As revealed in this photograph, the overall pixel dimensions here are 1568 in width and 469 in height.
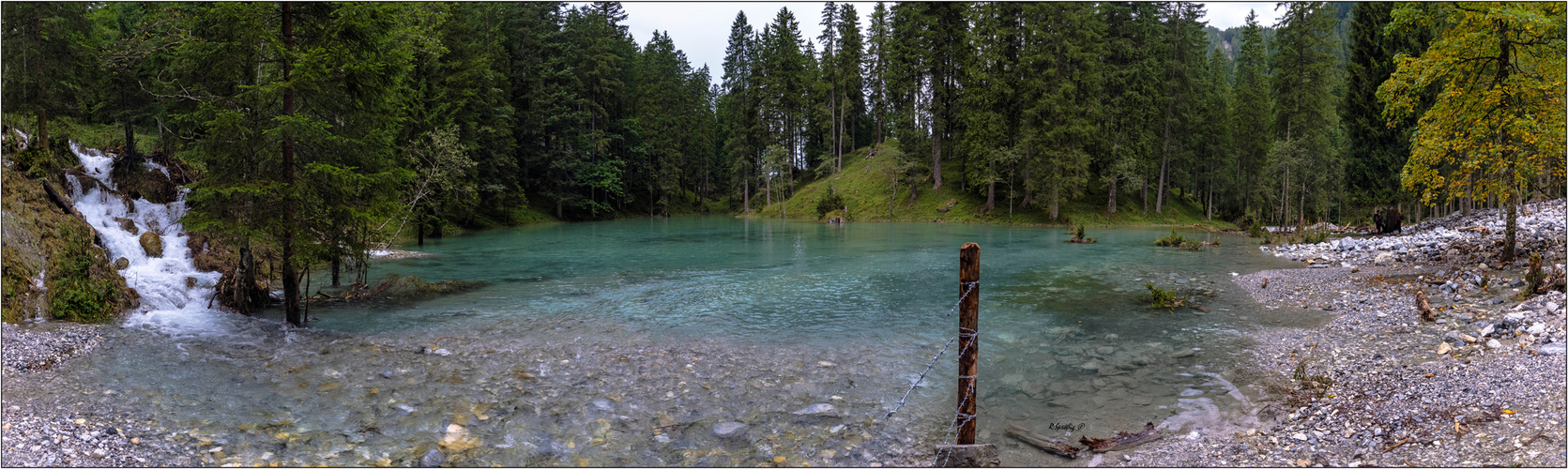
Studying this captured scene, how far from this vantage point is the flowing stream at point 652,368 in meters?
7.00

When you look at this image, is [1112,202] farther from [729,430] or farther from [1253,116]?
[729,430]

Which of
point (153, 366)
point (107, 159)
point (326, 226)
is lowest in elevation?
point (153, 366)

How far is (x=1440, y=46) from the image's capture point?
12664 millimetres

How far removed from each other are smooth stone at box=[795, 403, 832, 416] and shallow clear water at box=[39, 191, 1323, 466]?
171 mm

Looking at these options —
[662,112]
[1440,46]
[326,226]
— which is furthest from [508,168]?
[1440,46]

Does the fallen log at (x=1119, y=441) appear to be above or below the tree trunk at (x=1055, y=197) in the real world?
below

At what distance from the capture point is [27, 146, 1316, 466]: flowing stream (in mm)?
7000

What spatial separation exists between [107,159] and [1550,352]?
27400 mm

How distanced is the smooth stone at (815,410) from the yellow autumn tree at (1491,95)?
12.7 meters

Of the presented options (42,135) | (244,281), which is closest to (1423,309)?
(244,281)

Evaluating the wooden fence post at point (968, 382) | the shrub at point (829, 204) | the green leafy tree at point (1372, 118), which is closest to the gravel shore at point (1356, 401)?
the wooden fence post at point (968, 382)

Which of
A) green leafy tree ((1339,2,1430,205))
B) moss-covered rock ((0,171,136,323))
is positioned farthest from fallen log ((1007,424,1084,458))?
green leafy tree ((1339,2,1430,205))

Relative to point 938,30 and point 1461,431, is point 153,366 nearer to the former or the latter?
point 1461,431

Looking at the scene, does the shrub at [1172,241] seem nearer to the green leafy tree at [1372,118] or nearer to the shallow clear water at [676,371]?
the green leafy tree at [1372,118]
